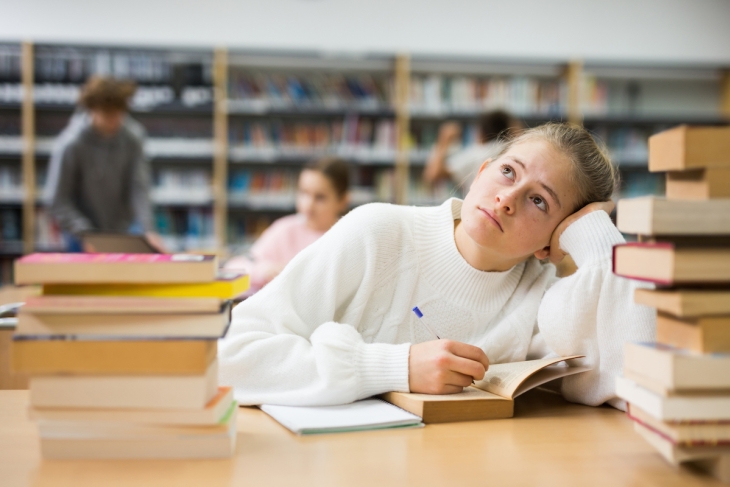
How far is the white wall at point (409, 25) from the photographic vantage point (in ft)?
16.1

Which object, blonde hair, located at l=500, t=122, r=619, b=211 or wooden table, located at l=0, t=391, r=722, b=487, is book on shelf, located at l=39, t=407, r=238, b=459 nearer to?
wooden table, located at l=0, t=391, r=722, b=487

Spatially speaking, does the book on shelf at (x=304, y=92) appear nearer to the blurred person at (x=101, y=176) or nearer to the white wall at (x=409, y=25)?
the white wall at (x=409, y=25)

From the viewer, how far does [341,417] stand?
3.05ft

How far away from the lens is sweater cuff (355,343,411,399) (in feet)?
3.30

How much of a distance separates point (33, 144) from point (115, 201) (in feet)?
4.18

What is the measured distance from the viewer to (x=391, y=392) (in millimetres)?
1028

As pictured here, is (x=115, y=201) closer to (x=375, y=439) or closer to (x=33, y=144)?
(x=33, y=144)

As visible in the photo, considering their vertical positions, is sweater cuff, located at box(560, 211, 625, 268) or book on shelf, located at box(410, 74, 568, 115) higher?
book on shelf, located at box(410, 74, 568, 115)

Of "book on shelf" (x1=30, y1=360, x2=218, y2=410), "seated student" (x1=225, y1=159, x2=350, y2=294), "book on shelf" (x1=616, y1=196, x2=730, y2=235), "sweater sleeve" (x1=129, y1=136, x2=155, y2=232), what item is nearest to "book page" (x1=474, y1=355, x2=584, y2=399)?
"book on shelf" (x1=616, y1=196, x2=730, y2=235)

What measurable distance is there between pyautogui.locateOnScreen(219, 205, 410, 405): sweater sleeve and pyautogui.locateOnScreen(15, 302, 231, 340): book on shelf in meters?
0.28

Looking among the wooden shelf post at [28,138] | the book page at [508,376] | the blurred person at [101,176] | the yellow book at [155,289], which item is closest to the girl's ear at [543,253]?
the book page at [508,376]

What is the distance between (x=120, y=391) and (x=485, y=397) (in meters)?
0.50

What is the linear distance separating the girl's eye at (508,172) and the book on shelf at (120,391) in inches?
26.9

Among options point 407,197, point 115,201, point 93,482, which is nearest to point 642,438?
point 93,482
